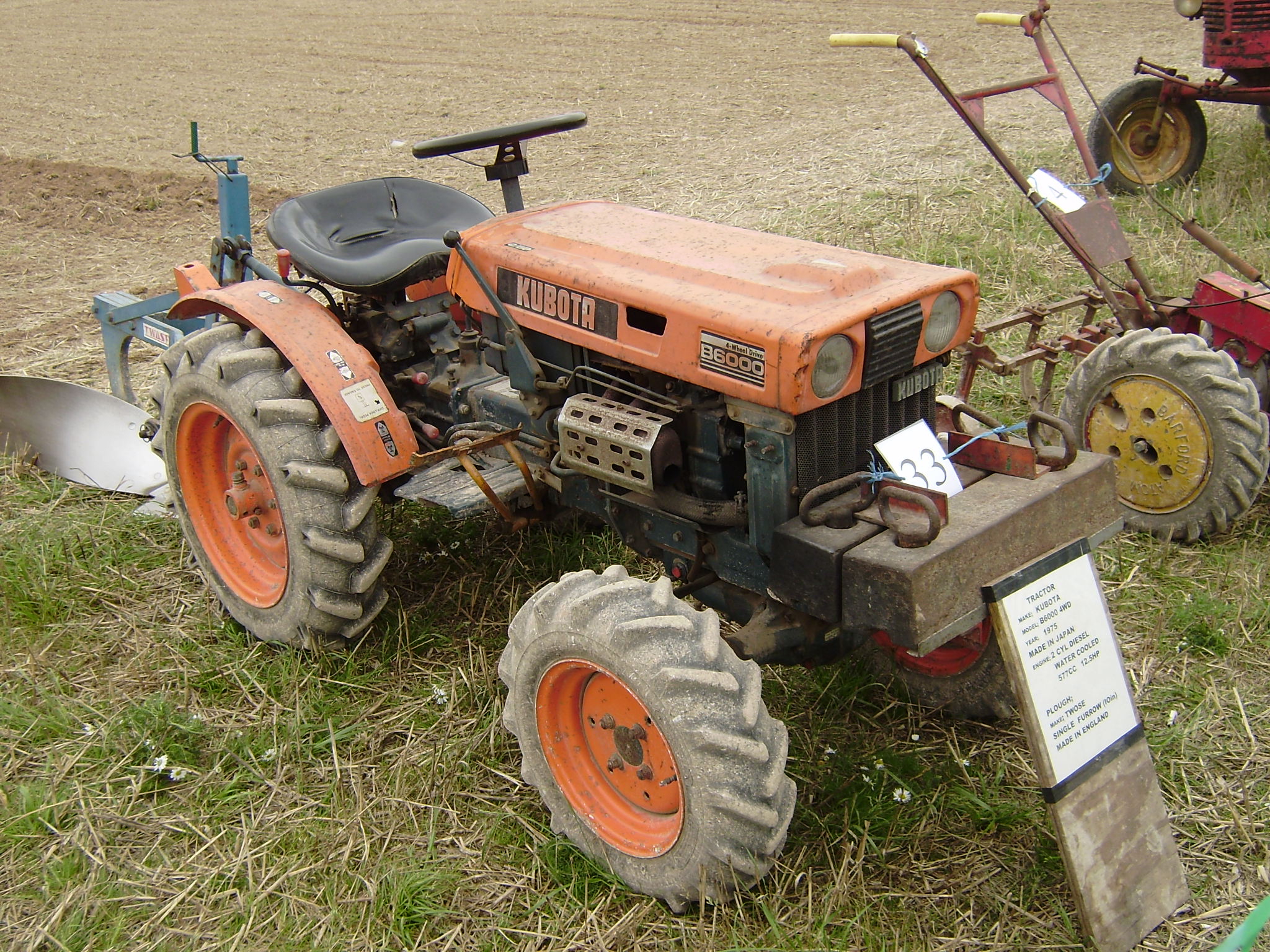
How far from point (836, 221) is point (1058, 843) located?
5077 millimetres

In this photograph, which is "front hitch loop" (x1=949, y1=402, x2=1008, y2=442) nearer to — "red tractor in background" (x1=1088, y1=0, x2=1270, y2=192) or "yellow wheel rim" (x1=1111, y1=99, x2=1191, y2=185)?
"red tractor in background" (x1=1088, y1=0, x2=1270, y2=192)

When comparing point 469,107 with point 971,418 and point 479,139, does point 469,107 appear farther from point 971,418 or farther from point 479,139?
point 971,418

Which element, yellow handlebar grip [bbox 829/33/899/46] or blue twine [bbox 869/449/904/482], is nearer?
blue twine [bbox 869/449/904/482]

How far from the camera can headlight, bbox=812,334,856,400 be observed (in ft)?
7.64

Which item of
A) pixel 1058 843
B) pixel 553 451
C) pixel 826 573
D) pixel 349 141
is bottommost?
pixel 349 141

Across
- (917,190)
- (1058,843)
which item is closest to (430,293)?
(1058,843)

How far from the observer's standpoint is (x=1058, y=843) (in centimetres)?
228

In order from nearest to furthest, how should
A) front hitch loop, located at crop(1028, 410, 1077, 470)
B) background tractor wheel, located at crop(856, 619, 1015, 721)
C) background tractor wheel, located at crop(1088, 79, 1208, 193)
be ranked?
front hitch loop, located at crop(1028, 410, 1077, 470) < background tractor wheel, located at crop(856, 619, 1015, 721) < background tractor wheel, located at crop(1088, 79, 1208, 193)

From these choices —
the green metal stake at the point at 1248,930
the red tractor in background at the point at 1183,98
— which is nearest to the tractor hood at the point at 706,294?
the green metal stake at the point at 1248,930

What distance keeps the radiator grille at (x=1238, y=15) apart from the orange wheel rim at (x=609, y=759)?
6305mm

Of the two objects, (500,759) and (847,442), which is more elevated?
(847,442)

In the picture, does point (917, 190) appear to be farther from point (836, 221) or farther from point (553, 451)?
point (553, 451)

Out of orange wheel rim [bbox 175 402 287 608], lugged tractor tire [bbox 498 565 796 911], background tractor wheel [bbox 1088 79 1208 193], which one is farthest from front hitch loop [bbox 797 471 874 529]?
background tractor wheel [bbox 1088 79 1208 193]

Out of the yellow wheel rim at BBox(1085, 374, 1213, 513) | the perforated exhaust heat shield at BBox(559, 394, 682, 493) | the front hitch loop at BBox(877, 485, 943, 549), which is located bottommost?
the yellow wheel rim at BBox(1085, 374, 1213, 513)
